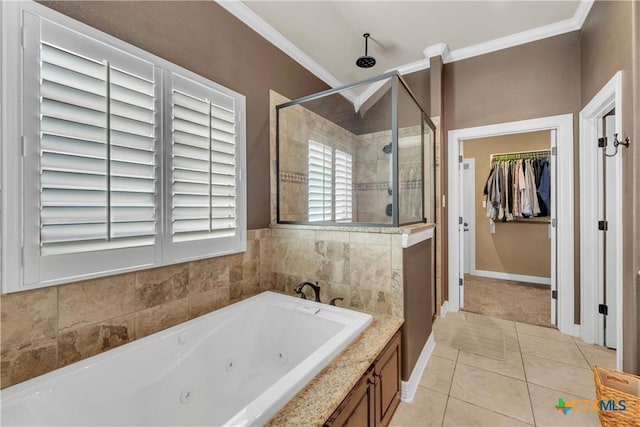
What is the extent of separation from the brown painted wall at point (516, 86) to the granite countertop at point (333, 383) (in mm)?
2015

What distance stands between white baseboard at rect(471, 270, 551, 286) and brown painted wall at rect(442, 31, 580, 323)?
81.0 inches

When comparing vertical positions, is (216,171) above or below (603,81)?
below

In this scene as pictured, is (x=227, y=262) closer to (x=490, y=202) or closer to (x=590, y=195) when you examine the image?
(x=590, y=195)

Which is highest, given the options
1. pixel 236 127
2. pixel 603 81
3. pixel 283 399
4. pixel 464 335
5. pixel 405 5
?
pixel 405 5

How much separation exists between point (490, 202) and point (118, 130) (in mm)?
4941

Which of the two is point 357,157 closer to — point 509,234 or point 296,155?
point 296,155

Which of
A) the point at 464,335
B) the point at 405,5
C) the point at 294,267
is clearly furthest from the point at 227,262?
the point at 405,5

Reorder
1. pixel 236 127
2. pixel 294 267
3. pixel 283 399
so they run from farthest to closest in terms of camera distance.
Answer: pixel 294 267 < pixel 236 127 < pixel 283 399

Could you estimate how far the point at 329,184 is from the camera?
2787 mm

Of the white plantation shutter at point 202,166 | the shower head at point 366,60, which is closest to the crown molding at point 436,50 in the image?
the shower head at point 366,60

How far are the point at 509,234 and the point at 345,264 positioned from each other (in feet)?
13.0

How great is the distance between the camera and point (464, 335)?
8.52ft

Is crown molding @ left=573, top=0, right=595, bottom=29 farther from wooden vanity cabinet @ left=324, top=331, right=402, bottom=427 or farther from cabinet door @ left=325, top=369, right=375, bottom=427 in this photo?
cabinet door @ left=325, top=369, right=375, bottom=427

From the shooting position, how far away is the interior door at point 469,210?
4750 millimetres
